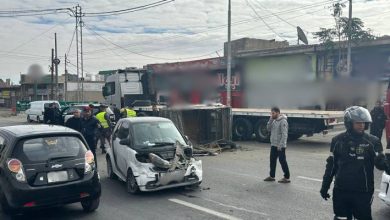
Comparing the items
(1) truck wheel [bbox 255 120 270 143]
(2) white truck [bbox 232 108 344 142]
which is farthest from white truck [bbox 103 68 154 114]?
(1) truck wheel [bbox 255 120 270 143]

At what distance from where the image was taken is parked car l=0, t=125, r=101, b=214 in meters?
5.64

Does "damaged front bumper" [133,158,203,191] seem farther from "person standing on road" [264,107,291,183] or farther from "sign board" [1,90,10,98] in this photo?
"sign board" [1,90,10,98]

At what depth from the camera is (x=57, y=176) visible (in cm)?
590

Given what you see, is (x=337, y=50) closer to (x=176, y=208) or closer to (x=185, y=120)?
(x=185, y=120)

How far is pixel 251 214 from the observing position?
6293 mm

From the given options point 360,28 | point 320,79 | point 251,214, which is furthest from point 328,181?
point 360,28

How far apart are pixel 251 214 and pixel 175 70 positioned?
16.1 metres

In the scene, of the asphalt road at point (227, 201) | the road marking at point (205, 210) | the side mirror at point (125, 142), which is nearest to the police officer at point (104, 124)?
the asphalt road at point (227, 201)

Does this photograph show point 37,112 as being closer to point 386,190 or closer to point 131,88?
point 131,88

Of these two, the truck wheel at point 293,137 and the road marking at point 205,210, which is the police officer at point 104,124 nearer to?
the road marking at point 205,210

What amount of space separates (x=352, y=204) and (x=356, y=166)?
40cm

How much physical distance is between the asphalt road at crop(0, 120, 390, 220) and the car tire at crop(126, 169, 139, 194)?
13 cm

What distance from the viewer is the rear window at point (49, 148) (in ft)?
19.2

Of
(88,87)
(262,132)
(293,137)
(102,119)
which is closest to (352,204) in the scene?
(102,119)
